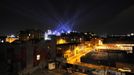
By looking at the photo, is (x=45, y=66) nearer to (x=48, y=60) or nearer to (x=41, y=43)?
(x=48, y=60)

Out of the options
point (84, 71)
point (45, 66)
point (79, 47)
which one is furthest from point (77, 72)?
point (79, 47)

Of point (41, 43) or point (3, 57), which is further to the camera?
point (41, 43)

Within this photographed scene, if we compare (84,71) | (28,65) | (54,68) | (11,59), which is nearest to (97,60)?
(84,71)

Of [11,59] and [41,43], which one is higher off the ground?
[41,43]

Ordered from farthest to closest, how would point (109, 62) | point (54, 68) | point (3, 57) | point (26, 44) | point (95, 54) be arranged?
point (95, 54) < point (109, 62) < point (54, 68) < point (26, 44) < point (3, 57)

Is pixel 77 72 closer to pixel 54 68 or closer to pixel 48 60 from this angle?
pixel 54 68

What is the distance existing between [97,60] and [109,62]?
240cm

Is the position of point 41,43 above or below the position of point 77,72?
above

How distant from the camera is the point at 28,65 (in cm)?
2244

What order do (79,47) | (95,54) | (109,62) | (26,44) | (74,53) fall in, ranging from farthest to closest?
(79,47)
(74,53)
(95,54)
(109,62)
(26,44)

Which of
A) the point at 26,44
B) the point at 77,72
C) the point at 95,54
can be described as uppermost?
the point at 26,44

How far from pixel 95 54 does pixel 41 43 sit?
488 inches

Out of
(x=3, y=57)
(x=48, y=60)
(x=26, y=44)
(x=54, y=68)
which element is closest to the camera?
(x=3, y=57)

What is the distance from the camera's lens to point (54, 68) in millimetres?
Result: 24578
